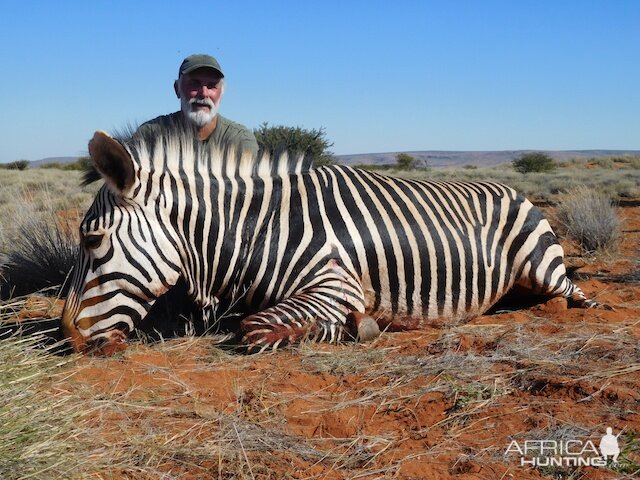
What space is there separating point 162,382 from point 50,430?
3.67ft

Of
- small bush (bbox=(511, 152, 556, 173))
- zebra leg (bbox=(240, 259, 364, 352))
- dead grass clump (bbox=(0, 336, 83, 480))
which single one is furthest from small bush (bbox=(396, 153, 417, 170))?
dead grass clump (bbox=(0, 336, 83, 480))

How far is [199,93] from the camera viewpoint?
574 cm

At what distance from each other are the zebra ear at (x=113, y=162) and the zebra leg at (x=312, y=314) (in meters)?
1.11

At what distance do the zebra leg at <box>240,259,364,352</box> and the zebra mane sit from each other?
0.85 m

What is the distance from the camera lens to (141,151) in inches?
162

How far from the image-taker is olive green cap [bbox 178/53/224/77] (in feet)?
18.5

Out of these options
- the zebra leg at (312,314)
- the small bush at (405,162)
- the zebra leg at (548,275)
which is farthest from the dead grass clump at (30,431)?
the small bush at (405,162)

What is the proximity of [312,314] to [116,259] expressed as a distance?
48.1 inches

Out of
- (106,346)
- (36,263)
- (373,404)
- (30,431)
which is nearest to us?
(30,431)

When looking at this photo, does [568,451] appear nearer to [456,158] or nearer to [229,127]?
[229,127]

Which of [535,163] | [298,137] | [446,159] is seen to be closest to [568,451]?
[298,137]

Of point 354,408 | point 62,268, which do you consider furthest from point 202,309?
point 62,268

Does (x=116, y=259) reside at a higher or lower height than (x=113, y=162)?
lower

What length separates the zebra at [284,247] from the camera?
386 centimetres
